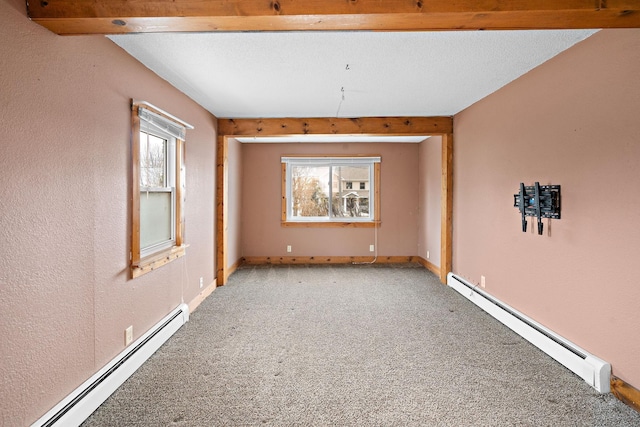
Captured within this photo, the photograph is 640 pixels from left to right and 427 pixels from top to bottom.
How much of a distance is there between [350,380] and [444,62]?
99.1 inches

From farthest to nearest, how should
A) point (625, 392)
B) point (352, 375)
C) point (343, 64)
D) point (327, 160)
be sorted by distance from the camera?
point (327, 160)
point (343, 64)
point (352, 375)
point (625, 392)

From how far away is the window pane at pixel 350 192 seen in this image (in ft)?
21.8

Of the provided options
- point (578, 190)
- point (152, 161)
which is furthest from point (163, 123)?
point (578, 190)

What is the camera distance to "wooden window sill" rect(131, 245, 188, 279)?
270cm

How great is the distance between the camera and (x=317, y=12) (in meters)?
1.76

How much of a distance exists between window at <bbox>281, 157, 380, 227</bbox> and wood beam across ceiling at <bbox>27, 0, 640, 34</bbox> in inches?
186

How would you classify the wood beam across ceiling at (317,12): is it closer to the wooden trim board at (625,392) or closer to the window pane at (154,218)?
the window pane at (154,218)

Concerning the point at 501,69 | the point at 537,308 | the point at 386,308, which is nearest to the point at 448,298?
the point at 386,308

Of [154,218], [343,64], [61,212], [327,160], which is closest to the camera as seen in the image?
[61,212]

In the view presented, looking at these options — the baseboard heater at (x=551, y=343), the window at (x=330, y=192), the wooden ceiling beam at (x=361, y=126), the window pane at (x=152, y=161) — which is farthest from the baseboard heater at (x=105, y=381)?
the window at (x=330, y=192)

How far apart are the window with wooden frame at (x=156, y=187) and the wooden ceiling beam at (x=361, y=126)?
4.82 ft

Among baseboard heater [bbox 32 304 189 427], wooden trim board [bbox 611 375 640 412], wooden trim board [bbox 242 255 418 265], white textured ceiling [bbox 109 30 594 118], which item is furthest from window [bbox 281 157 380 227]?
wooden trim board [bbox 611 375 640 412]

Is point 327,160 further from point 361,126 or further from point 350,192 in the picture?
point 361,126

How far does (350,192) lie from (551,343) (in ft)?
14.3
